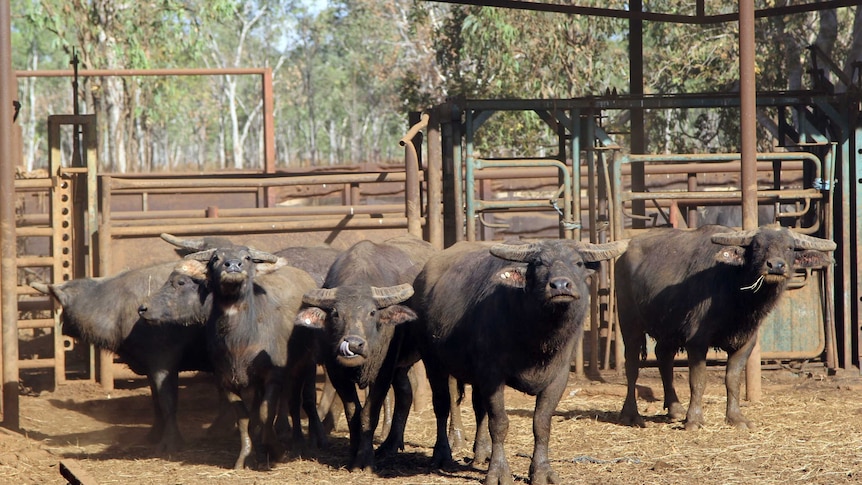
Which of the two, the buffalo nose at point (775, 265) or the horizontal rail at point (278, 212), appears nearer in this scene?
the buffalo nose at point (775, 265)

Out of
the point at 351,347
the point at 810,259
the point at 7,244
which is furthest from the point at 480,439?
the point at 7,244

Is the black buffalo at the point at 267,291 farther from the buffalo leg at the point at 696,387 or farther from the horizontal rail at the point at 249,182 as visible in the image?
the buffalo leg at the point at 696,387

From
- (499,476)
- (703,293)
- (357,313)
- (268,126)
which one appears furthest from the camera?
(268,126)

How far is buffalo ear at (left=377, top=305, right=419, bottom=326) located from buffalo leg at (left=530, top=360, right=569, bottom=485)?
108 cm

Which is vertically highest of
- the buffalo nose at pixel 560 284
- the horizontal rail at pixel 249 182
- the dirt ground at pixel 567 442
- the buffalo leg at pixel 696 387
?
the horizontal rail at pixel 249 182

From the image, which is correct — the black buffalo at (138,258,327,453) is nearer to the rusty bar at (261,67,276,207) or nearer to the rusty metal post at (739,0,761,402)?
the rusty metal post at (739,0,761,402)

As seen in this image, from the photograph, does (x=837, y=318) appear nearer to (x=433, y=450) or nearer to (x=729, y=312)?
(x=729, y=312)

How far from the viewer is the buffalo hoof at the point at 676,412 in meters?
9.53

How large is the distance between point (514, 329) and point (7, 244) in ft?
14.8

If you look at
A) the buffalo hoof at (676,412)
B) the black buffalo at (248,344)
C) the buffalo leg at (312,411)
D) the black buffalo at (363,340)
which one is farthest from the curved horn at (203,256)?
the buffalo hoof at (676,412)

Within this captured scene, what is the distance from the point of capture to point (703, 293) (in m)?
9.23

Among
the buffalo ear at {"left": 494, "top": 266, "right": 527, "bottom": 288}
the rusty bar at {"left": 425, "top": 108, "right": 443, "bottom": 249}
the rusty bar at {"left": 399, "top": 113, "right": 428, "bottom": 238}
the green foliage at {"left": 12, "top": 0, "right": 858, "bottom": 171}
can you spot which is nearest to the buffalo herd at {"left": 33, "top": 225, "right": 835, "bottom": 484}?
the buffalo ear at {"left": 494, "top": 266, "right": 527, "bottom": 288}

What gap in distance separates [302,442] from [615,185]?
4.17 m

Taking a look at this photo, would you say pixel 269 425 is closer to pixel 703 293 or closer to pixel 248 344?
pixel 248 344
